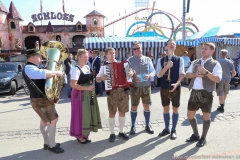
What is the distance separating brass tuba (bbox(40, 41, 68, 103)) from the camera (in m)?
3.36

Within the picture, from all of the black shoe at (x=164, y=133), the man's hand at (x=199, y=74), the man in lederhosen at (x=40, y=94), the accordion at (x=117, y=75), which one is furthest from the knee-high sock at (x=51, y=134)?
the man's hand at (x=199, y=74)

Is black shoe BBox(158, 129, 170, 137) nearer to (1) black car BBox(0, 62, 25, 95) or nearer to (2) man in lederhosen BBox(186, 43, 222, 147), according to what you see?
(2) man in lederhosen BBox(186, 43, 222, 147)

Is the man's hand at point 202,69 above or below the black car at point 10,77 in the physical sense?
above

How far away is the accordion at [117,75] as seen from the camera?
12.5ft

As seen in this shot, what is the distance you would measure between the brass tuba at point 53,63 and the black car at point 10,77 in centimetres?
637

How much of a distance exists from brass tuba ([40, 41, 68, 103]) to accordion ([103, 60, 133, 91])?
0.85 meters

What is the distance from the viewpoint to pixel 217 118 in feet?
17.4

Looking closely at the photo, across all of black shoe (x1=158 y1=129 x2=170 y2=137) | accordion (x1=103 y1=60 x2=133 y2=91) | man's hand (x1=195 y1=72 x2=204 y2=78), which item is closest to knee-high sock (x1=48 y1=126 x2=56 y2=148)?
accordion (x1=103 y1=60 x2=133 y2=91)

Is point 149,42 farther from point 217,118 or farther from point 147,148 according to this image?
point 147,148

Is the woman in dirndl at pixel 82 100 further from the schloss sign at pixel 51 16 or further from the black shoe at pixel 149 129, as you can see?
the schloss sign at pixel 51 16

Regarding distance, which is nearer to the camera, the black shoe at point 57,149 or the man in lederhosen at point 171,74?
the black shoe at point 57,149

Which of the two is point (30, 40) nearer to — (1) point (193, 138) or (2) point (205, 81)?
(1) point (193, 138)

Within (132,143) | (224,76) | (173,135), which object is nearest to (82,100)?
(132,143)

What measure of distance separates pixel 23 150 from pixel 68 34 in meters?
32.7
